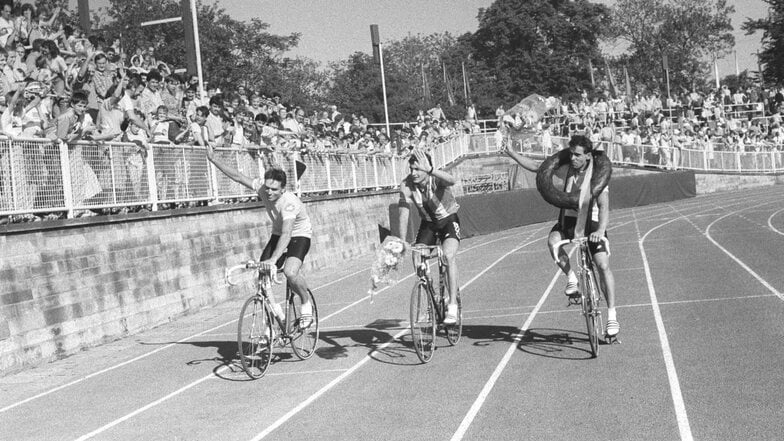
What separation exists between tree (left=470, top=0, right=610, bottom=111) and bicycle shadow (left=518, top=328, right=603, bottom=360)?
82.5 metres

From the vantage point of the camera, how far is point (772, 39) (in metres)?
76.8

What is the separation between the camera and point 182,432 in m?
8.81

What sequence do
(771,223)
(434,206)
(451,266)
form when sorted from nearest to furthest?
1. (451,266)
2. (434,206)
3. (771,223)

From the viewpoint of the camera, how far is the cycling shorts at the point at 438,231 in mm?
12156

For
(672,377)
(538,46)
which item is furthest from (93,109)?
(538,46)

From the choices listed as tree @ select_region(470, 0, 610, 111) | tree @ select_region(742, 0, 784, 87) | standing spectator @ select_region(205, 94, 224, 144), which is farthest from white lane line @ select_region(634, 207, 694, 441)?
tree @ select_region(470, 0, 610, 111)

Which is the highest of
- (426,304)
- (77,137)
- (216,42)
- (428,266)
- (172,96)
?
(216,42)

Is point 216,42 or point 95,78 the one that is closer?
point 95,78

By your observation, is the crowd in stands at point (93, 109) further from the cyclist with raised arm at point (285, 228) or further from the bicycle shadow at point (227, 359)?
the cyclist with raised arm at point (285, 228)

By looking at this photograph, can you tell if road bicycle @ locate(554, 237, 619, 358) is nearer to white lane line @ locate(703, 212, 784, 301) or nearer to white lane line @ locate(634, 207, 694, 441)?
white lane line @ locate(634, 207, 694, 441)

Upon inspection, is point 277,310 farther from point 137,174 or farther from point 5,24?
point 5,24

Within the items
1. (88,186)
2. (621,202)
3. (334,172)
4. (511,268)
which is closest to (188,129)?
(88,186)

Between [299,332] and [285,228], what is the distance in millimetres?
1223

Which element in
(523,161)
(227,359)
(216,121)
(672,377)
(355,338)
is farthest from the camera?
(216,121)
